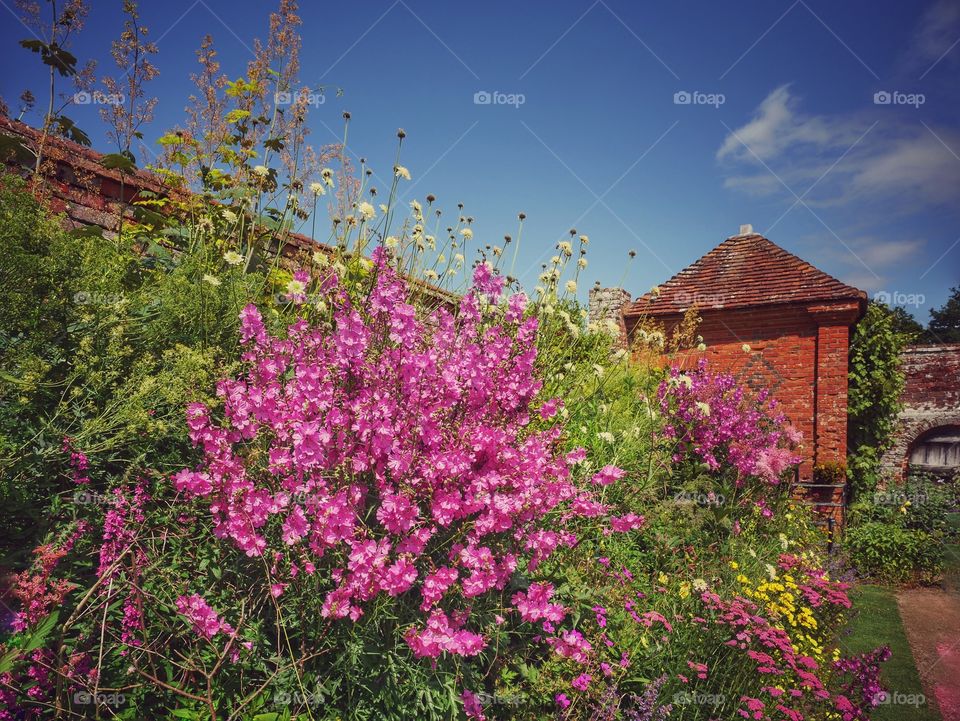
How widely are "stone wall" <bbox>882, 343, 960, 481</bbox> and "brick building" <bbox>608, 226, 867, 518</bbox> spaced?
149 inches

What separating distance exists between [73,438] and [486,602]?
6.21ft

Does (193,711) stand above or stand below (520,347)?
below

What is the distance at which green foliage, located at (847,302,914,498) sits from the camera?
1212 cm

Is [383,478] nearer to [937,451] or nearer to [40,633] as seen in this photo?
[40,633]

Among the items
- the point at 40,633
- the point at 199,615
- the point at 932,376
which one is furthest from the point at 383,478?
the point at 932,376

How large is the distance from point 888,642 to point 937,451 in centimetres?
1107

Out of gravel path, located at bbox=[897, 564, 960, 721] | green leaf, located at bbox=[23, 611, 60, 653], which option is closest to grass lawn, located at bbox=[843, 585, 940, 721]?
gravel path, located at bbox=[897, 564, 960, 721]

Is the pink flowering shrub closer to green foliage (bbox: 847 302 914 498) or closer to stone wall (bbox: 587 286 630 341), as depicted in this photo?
stone wall (bbox: 587 286 630 341)

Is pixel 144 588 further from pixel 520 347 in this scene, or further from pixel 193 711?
pixel 520 347

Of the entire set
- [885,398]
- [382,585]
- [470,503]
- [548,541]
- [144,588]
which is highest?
[885,398]

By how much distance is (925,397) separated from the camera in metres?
14.5

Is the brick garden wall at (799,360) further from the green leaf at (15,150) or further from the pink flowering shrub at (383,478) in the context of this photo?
the green leaf at (15,150)

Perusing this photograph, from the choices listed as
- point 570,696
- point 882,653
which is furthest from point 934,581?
point 570,696

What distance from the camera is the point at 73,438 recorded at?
7.16 ft
